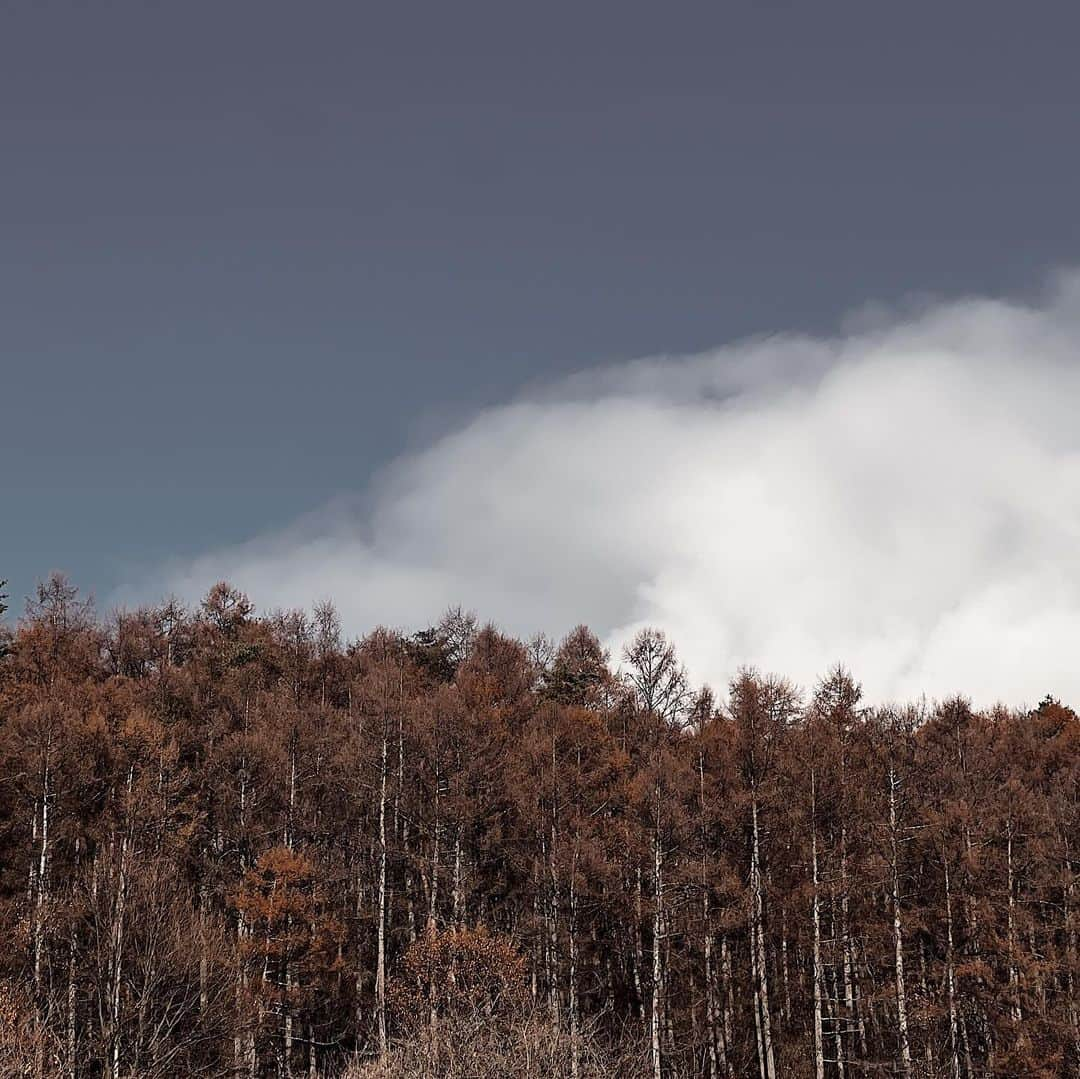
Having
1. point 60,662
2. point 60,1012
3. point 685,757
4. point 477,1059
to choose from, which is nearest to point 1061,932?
point 685,757

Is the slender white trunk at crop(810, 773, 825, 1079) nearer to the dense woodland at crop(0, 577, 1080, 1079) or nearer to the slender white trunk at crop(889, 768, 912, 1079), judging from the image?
the dense woodland at crop(0, 577, 1080, 1079)

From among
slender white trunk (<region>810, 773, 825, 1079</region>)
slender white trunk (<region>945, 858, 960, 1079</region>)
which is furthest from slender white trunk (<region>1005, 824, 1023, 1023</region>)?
slender white trunk (<region>810, 773, 825, 1079</region>)

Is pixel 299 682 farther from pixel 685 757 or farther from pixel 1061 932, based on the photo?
pixel 1061 932

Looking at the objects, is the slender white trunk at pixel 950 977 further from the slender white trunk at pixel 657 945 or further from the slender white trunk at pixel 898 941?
the slender white trunk at pixel 657 945

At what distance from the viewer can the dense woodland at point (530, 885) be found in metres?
36.2

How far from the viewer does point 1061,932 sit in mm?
50750

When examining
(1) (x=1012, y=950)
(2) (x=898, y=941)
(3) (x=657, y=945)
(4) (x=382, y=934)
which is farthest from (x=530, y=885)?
(1) (x=1012, y=950)

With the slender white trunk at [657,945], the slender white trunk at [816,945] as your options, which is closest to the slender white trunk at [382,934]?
the slender white trunk at [657,945]

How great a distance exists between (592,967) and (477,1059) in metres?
30.3

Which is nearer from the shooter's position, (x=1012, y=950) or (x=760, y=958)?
(x=760, y=958)

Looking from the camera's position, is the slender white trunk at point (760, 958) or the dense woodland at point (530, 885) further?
the slender white trunk at point (760, 958)

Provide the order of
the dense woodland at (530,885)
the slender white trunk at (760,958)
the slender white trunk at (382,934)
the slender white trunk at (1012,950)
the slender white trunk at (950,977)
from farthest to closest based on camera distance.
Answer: the slender white trunk at (382,934)
the slender white trunk at (1012,950)
the slender white trunk at (760,958)
the slender white trunk at (950,977)
the dense woodland at (530,885)

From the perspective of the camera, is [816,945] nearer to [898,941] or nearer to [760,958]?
[898,941]

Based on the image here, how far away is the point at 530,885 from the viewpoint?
163ft
